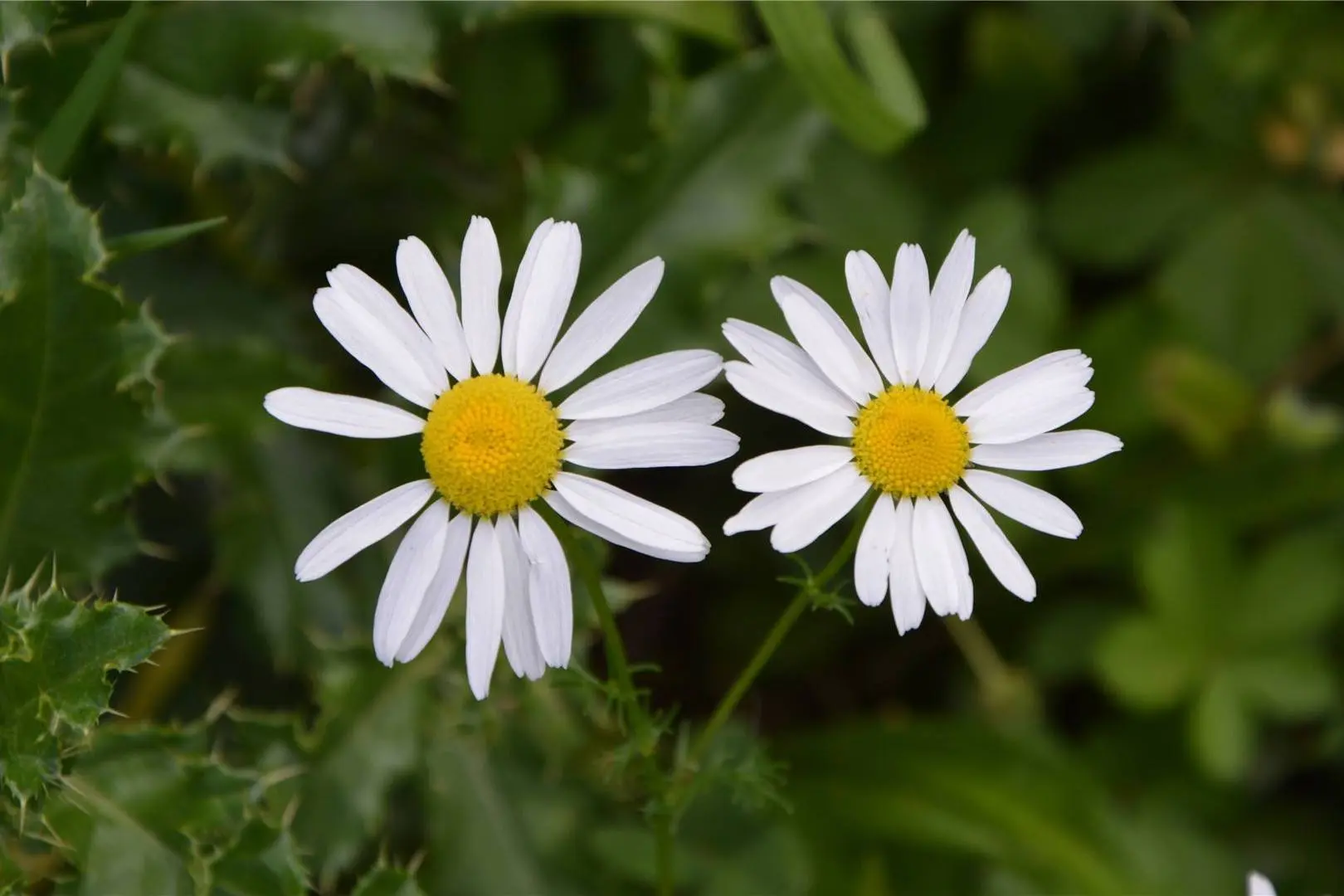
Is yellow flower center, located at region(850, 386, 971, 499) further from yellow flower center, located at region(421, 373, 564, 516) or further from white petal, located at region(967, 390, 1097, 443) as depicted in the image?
yellow flower center, located at region(421, 373, 564, 516)

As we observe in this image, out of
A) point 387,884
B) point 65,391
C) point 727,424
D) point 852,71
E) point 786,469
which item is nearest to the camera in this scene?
point 786,469

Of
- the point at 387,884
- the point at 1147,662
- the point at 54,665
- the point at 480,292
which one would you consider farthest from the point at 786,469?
the point at 1147,662

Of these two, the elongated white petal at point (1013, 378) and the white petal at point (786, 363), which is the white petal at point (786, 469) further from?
the elongated white petal at point (1013, 378)

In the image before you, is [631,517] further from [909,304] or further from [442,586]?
[909,304]

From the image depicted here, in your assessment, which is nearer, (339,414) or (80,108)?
(339,414)

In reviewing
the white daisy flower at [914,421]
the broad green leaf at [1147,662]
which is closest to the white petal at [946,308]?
the white daisy flower at [914,421]
